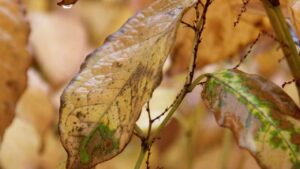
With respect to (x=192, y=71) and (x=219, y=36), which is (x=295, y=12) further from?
(x=219, y=36)

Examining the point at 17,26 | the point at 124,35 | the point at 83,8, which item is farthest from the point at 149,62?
the point at 83,8

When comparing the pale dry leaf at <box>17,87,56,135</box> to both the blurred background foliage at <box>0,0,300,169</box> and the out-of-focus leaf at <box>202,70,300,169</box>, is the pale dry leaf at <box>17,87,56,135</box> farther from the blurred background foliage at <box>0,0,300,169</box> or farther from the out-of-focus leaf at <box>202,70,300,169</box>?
the out-of-focus leaf at <box>202,70,300,169</box>

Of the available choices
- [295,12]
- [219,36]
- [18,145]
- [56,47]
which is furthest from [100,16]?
[295,12]

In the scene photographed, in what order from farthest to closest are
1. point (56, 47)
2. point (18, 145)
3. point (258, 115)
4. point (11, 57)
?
1. point (56, 47)
2. point (18, 145)
3. point (11, 57)
4. point (258, 115)

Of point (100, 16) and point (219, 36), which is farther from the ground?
point (219, 36)

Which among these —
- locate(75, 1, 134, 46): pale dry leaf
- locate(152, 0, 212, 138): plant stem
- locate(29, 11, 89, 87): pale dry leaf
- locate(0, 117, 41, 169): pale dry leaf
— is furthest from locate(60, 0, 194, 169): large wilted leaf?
locate(75, 1, 134, 46): pale dry leaf

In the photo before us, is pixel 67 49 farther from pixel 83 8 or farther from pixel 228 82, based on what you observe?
pixel 228 82
